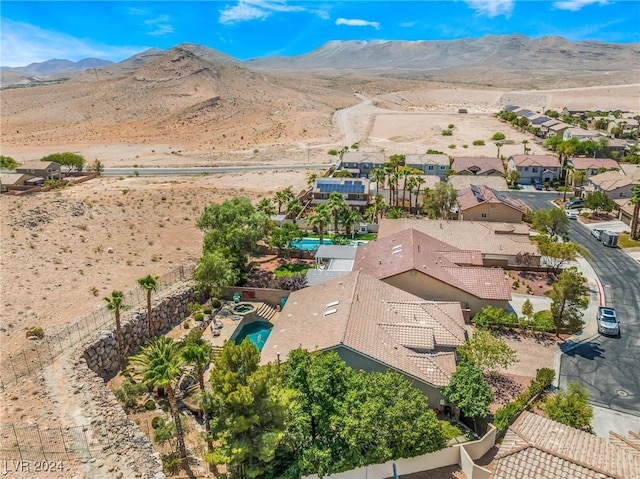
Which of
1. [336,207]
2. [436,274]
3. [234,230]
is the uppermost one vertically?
[336,207]

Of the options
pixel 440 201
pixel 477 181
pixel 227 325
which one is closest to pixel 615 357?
pixel 227 325

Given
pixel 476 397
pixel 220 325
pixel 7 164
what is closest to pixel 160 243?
pixel 220 325

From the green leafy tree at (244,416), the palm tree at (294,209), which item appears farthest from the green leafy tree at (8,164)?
the green leafy tree at (244,416)

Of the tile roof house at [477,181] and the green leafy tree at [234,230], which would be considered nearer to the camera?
the green leafy tree at [234,230]

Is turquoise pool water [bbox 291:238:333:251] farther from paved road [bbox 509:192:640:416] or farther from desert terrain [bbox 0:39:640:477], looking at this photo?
paved road [bbox 509:192:640:416]

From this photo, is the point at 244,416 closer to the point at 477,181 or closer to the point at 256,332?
the point at 256,332

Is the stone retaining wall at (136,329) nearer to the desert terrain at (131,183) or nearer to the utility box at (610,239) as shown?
the desert terrain at (131,183)

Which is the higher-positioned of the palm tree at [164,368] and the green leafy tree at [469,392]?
the palm tree at [164,368]

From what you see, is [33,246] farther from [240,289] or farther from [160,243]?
[240,289]

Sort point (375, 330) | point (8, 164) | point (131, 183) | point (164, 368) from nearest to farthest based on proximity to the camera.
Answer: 1. point (164, 368)
2. point (375, 330)
3. point (131, 183)
4. point (8, 164)
